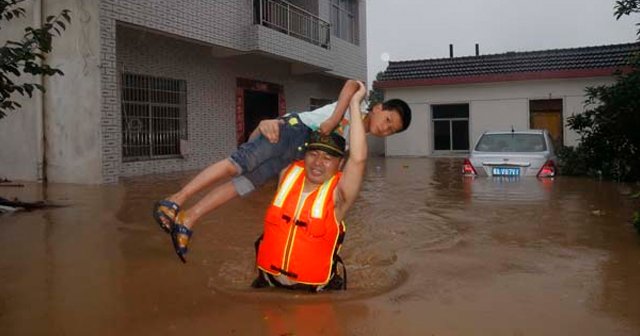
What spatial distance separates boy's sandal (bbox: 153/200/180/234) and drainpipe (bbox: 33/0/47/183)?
7.62 metres

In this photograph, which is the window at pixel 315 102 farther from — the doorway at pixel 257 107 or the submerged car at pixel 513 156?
the submerged car at pixel 513 156

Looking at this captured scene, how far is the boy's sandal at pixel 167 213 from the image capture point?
4.06m

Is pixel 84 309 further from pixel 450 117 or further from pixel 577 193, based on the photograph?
pixel 450 117

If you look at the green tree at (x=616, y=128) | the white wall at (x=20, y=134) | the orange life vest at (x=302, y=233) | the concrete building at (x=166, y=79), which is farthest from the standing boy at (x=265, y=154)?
the green tree at (x=616, y=128)

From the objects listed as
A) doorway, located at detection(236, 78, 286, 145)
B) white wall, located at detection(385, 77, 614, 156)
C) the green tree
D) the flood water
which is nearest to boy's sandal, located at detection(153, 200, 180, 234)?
the flood water

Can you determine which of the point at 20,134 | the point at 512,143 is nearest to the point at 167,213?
the point at 20,134

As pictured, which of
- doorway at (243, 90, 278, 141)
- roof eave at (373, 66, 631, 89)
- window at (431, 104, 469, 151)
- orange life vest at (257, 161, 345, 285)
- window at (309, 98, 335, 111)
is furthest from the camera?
window at (431, 104, 469, 151)

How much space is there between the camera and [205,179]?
13.7 feet

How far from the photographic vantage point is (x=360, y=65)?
22.1m

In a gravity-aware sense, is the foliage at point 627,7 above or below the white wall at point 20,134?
above

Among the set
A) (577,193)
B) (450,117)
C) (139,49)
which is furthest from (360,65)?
(577,193)

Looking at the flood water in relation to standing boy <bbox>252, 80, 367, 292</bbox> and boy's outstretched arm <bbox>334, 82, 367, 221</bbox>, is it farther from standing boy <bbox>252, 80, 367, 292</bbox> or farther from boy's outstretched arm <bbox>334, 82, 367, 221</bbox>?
boy's outstretched arm <bbox>334, 82, 367, 221</bbox>

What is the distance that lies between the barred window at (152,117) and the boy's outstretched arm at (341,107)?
10.0 meters

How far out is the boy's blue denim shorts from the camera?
4300 millimetres
